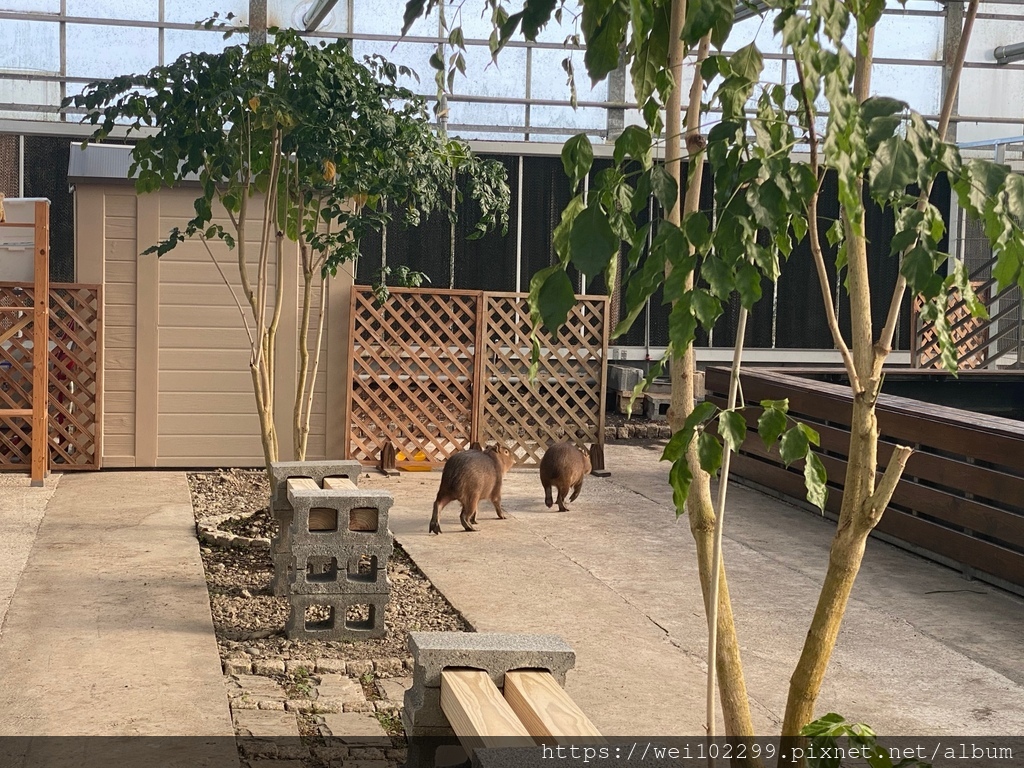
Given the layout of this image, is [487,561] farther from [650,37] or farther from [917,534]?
[650,37]

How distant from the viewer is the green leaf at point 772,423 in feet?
6.20

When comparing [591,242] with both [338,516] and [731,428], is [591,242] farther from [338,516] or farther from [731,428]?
[338,516]

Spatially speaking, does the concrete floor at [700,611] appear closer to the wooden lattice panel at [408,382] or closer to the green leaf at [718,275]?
the wooden lattice panel at [408,382]

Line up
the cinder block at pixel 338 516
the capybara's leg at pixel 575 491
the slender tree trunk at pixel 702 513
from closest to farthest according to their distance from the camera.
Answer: the slender tree trunk at pixel 702 513 < the cinder block at pixel 338 516 < the capybara's leg at pixel 575 491

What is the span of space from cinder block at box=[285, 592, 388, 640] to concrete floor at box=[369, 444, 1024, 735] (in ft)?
1.33

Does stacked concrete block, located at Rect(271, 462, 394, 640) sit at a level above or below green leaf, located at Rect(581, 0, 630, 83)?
below

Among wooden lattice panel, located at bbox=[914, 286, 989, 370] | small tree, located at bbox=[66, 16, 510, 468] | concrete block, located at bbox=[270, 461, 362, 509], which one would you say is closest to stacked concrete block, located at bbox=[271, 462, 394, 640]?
concrete block, located at bbox=[270, 461, 362, 509]

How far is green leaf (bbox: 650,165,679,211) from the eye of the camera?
1.78 meters

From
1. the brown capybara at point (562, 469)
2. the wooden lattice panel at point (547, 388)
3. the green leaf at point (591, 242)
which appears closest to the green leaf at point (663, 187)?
the green leaf at point (591, 242)

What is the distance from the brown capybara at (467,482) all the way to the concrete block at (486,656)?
11.6 feet

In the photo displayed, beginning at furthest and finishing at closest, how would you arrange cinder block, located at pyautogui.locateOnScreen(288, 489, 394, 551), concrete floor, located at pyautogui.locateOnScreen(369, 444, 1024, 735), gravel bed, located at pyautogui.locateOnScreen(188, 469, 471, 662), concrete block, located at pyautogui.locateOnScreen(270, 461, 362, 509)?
concrete block, located at pyautogui.locateOnScreen(270, 461, 362, 509), cinder block, located at pyautogui.locateOnScreen(288, 489, 394, 551), gravel bed, located at pyautogui.locateOnScreen(188, 469, 471, 662), concrete floor, located at pyautogui.locateOnScreen(369, 444, 1024, 735)

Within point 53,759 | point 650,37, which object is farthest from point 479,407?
point 650,37

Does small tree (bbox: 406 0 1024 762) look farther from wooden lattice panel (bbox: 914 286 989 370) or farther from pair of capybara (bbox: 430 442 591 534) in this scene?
wooden lattice panel (bbox: 914 286 989 370)

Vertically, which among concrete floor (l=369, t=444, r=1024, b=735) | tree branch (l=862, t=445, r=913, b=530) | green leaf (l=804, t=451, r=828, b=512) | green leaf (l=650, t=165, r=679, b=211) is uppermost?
green leaf (l=650, t=165, r=679, b=211)
